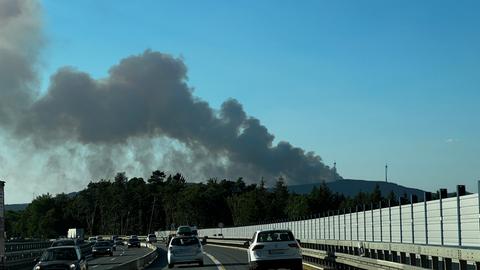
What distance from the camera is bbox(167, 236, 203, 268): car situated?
37.6 meters

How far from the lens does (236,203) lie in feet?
643

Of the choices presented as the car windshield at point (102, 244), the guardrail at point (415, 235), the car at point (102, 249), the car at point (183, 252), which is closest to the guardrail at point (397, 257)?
the guardrail at point (415, 235)

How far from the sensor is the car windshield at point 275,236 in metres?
28.2

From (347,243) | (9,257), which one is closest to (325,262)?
(347,243)

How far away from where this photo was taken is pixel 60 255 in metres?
26.7

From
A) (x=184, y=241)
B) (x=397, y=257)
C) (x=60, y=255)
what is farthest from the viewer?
(x=184, y=241)

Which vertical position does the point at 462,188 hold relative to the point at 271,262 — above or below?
above

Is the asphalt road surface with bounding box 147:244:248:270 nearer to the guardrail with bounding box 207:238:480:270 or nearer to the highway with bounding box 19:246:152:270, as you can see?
the highway with bounding box 19:246:152:270

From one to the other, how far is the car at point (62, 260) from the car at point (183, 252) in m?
10.1

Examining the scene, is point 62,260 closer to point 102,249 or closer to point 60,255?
point 60,255

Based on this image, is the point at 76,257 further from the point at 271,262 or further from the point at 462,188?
the point at 462,188

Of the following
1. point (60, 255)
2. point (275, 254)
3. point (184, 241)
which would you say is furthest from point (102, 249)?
point (275, 254)

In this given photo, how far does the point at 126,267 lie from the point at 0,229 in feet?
16.7

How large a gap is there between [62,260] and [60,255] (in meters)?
0.55
